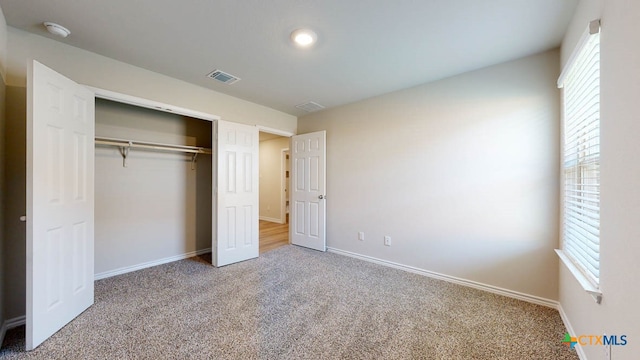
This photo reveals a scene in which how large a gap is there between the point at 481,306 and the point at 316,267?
189 centimetres

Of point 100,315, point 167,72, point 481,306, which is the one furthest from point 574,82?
point 100,315

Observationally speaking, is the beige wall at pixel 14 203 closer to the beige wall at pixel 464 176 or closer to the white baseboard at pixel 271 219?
the beige wall at pixel 464 176

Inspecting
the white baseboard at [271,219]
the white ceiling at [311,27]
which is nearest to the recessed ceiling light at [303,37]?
the white ceiling at [311,27]

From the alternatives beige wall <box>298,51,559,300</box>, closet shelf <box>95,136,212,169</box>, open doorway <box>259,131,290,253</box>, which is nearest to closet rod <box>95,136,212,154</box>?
closet shelf <box>95,136,212,169</box>

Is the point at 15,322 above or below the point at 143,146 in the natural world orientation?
below

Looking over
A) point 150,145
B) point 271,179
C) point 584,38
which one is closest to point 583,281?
point 584,38

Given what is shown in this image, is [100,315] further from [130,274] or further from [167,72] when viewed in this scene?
[167,72]

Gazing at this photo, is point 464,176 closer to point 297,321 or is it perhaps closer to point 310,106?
point 297,321

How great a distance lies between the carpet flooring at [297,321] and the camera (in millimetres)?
1652

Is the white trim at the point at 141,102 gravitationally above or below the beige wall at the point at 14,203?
above

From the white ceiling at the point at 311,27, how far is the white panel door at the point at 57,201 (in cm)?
54

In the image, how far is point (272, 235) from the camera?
5148 mm

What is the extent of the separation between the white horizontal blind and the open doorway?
5.21m

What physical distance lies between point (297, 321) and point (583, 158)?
2515mm
